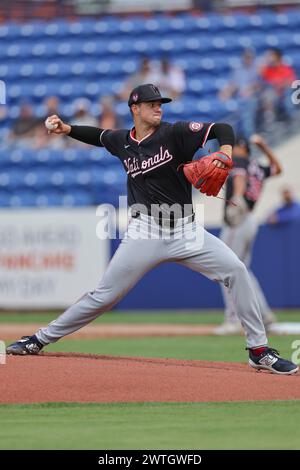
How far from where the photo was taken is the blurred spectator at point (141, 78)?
17.1 m

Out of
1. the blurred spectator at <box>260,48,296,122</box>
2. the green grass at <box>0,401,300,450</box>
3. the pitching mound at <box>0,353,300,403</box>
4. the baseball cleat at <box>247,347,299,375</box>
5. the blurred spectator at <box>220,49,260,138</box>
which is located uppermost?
the blurred spectator at <box>220,49,260,138</box>

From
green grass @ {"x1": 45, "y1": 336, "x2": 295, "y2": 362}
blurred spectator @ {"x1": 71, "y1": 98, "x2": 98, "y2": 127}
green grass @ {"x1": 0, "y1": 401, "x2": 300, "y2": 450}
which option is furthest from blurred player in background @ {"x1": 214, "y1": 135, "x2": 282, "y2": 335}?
blurred spectator @ {"x1": 71, "y1": 98, "x2": 98, "y2": 127}

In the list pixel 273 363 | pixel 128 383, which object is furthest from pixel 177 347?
pixel 128 383

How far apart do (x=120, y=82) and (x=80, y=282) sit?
490 cm

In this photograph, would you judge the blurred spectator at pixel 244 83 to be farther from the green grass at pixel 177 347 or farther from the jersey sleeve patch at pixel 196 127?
the jersey sleeve patch at pixel 196 127

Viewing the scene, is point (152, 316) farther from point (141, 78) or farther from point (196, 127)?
point (196, 127)

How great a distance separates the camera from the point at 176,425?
5145mm

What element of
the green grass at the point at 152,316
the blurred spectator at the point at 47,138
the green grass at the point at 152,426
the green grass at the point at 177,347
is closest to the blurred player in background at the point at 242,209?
the green grass at the point at 177,347

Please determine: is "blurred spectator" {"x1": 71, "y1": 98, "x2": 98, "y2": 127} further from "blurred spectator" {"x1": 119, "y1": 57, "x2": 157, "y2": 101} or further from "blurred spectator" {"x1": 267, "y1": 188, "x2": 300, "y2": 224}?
"blurred spectator" {"x1": 267, "y1": 188, "x2": 300, "y2": 224}

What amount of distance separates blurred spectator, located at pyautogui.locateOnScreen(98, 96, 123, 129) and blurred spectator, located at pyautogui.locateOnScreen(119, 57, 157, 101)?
51 cm

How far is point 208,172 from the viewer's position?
642 cm

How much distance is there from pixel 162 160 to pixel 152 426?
7.06 feet

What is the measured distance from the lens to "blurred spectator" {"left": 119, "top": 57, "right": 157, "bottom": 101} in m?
17.1
